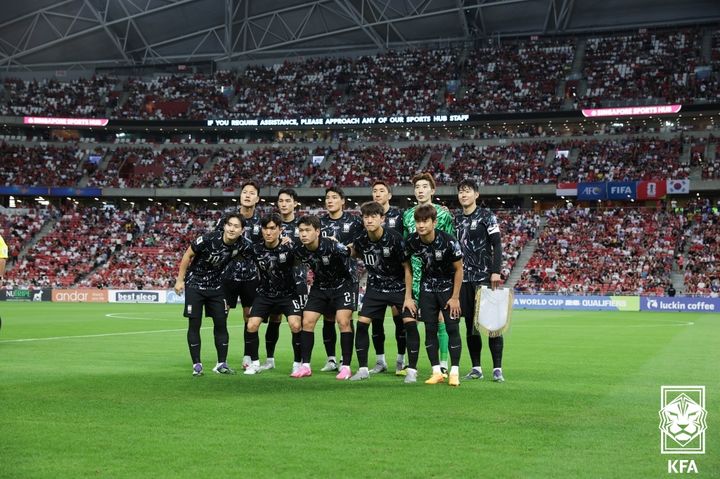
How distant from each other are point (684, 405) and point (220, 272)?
6.57 metres

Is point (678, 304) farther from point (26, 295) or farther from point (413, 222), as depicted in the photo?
point (26, 295)

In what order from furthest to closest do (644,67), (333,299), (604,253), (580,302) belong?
(644,67)
(604,253)
(580,302)
(333,299)

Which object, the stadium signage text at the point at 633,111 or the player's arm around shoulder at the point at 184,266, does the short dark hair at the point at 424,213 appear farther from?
the stadium signage text at the point at 633,111

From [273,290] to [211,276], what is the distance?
36.4 inches

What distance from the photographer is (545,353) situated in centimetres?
1611

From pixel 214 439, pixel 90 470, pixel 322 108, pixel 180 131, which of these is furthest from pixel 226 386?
pixel 180 131

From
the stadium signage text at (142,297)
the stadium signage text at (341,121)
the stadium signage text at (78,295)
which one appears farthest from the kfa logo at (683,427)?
the stadium signage text at (341,121)

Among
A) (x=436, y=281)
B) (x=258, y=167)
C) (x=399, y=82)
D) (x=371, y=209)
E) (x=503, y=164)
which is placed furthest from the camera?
(x=399, y=82)

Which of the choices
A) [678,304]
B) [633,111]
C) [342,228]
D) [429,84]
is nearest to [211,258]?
[342,228]

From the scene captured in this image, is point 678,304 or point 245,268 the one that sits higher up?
point 245,268

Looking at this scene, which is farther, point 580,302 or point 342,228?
point 580,302

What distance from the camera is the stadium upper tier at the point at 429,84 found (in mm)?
63156

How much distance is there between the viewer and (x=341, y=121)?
66688mm

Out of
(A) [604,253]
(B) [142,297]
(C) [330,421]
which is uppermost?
(A) [604,253]
